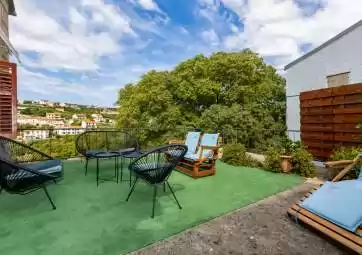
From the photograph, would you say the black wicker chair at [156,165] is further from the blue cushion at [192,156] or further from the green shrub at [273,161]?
the green shrub at [273,161]

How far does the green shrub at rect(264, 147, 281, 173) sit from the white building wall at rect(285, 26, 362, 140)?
2.10m

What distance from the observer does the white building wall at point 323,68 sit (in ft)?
23.0

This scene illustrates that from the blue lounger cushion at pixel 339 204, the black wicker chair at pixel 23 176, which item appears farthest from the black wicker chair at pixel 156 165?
the blue lounger cushion at pixel 339 204

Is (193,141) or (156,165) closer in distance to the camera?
(156,165)

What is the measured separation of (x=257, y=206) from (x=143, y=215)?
4.67 ft

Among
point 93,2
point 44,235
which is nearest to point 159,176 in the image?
point 44,235

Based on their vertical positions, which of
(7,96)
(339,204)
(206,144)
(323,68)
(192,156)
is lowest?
(339,204)

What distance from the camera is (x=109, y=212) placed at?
2.67m

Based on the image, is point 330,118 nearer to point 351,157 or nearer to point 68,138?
point 351,157

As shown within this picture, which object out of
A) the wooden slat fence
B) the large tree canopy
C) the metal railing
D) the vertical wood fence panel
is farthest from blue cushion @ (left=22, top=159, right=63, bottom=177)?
the large tree canopy

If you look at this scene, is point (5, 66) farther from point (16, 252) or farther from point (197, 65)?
point (197, 65)

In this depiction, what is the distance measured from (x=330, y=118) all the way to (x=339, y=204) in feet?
10.5

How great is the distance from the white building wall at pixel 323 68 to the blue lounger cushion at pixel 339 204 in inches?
172

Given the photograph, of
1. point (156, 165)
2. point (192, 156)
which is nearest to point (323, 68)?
point (192, 156)
